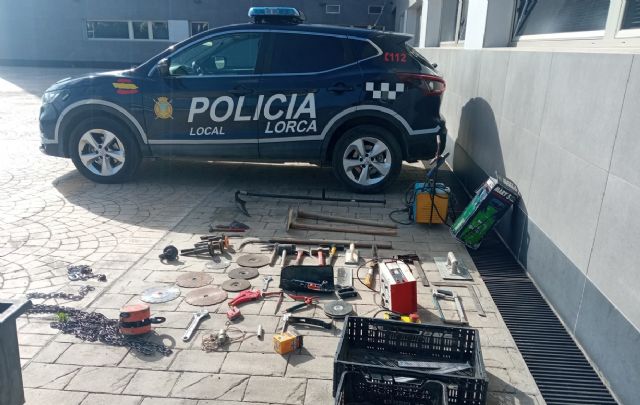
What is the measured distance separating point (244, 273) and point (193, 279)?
45 centimetres

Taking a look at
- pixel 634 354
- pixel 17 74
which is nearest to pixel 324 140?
pixel 634 354

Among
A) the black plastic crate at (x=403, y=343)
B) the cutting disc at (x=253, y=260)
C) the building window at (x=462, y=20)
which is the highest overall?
the building window at (x=462, y=20)

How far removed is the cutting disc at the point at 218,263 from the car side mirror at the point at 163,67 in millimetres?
2951

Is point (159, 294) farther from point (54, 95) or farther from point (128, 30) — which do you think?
point (128, 30)

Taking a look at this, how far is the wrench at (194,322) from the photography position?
3.53 m

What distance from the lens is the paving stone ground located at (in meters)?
3.05

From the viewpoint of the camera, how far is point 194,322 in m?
3.70

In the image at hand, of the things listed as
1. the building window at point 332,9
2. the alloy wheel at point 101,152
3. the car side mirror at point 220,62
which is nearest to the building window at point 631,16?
the car side mirror at point 220,62

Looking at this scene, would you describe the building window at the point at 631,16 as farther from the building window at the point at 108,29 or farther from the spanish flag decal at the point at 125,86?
the building window at the point at 108,29

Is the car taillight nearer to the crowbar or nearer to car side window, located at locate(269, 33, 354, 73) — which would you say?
car side window, located at locate(269, 33, 354, 73)

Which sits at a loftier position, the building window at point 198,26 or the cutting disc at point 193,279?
the building window at point 198,26

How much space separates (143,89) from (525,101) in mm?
4720

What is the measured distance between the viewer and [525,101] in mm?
4922

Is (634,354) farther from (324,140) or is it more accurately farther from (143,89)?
(143,89)
